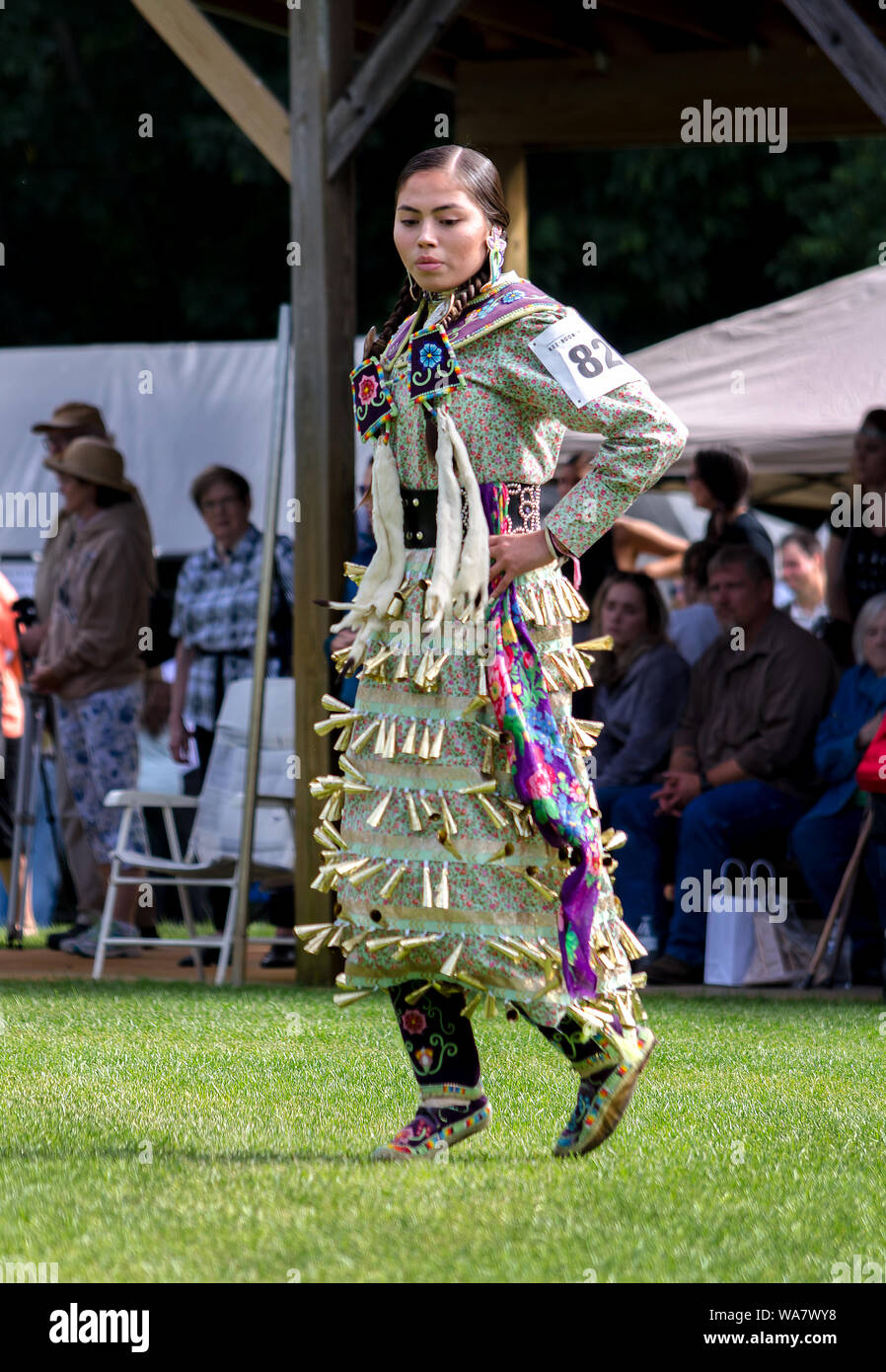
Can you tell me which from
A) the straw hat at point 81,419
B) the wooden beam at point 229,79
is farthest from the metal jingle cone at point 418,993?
the straw hat at point 81,419

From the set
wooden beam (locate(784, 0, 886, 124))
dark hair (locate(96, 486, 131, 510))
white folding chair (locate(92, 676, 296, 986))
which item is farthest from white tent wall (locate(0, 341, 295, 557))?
wooden beam (locate(784, 0, 886, 124))

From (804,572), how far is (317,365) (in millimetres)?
6646

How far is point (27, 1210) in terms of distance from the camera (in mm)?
3756

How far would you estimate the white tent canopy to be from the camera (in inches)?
370

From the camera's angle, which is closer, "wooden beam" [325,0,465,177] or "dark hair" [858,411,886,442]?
"wooden beam" [325,0,465,177]

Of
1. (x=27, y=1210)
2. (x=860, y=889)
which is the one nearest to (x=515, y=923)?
(x=27, y=1210)

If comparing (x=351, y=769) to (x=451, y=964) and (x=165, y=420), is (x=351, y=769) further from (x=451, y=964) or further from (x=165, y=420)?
(x=165, y=420)

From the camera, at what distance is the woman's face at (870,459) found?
8805 mm

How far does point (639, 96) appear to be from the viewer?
32.6 ft

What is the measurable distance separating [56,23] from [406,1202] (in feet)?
61.8

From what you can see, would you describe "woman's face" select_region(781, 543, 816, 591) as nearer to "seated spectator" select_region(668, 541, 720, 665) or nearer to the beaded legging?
"seated spectator" select_region(668, 541, 720, 665)

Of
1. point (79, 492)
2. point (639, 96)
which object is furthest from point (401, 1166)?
point (639, 96)

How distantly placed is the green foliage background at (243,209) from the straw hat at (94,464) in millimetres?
11304
